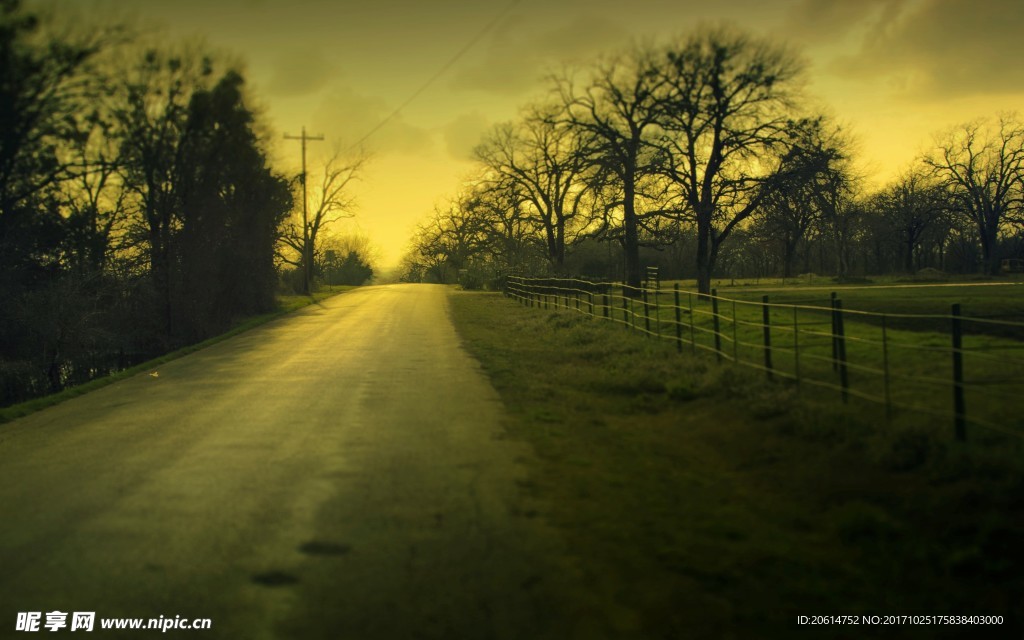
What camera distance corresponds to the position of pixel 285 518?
632 centimetres

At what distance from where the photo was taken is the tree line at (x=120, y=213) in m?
23.7

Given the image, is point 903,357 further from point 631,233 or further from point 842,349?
point 631,233

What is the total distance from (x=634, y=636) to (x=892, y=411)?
615 centimetres

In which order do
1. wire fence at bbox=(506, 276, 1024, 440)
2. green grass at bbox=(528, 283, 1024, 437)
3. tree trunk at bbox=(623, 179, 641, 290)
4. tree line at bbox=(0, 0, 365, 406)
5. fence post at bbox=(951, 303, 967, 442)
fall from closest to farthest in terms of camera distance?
fence post at bbox=(951, 303, 967, 442)
wire fence at bbox=(506, 276, 1024, 440)
green grass at bbox=(528, 283, 1024, 437)
tree line at bbox=(0, 0, 365, 406)
tree trunk at bbox=(623, 179, 641, 290)

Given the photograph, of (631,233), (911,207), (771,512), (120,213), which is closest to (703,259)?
(631,233)

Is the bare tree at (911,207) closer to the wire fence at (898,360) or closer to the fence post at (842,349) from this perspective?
the wire fence at (898,360)

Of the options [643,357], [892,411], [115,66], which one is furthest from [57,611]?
[115,66]

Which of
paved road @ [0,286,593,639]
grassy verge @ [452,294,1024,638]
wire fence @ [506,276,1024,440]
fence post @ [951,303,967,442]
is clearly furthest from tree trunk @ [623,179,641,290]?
fence post @ [951,303,967,442]

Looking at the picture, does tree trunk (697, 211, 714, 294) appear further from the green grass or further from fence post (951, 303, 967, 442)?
fence post (951, 303, 967, 442)

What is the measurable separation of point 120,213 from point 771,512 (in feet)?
102

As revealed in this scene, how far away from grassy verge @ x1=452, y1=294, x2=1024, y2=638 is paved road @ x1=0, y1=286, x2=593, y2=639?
49 centimetres

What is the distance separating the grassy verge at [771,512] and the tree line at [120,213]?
18773 millimetres

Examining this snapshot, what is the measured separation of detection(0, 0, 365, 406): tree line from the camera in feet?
77.7

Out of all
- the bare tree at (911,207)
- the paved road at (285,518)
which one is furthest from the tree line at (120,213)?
the bare tree at (911,207)
